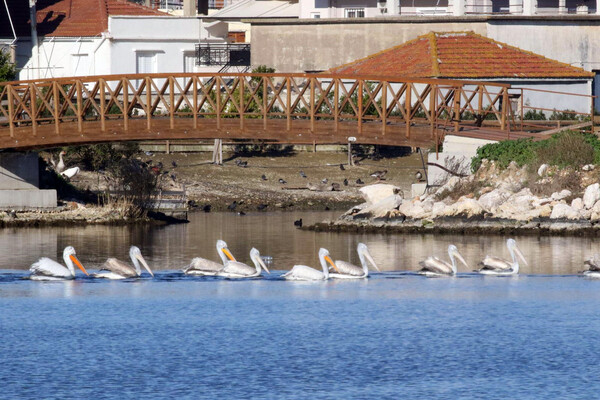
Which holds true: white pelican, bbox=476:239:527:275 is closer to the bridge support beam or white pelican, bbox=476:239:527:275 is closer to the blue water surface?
the blue water surface

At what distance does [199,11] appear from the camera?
84.5m

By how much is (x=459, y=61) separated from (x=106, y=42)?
22.2 m

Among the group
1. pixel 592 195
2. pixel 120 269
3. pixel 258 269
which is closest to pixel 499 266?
pixel 258 269

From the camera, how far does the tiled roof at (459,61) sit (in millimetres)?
61344

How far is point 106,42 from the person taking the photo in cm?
7544

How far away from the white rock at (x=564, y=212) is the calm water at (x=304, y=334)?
4624mm

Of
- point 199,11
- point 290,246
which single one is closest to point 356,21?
point 199,11

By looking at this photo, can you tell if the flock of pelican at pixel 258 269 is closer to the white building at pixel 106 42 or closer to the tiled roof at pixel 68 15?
the white building at pixel 106 42

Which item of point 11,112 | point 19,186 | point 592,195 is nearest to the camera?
point 592,195

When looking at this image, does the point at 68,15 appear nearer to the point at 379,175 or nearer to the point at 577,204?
the point at 379,175

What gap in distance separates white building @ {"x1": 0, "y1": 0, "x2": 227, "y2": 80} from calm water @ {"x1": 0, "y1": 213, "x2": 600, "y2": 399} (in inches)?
1385

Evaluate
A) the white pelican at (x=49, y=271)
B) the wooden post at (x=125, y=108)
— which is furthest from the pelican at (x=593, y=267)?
the wooden post at (x=125, y=108)

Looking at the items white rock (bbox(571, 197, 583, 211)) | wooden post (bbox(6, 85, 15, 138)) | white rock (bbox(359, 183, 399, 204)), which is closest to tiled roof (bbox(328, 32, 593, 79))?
white rock (bbox(359, 183, 399, 204))

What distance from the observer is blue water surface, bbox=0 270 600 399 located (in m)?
25.2
